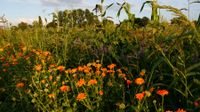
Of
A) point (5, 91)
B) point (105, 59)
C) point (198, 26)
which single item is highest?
point (198, 26)

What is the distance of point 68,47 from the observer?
561 centimetres

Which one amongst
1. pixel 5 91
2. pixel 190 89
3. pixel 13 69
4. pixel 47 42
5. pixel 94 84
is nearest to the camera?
pixel 190 89

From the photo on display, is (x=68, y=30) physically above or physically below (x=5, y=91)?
above

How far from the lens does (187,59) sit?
336cm

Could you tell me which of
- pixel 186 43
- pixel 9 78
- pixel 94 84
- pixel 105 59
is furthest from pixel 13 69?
pixel 186 43

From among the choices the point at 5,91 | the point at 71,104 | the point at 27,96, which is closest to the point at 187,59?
the point at 71,104

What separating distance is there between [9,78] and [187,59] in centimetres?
247

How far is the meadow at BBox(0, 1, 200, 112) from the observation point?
306 cm

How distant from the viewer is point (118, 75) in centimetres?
363

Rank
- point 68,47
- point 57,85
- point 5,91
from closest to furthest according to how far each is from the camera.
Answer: point 57,85 < point 5,91 < point 68,47

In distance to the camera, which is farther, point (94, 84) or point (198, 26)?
point (94, 84)

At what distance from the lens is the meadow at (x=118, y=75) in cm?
306

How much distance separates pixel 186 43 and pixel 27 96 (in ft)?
5.86

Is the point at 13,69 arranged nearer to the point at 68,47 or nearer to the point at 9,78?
the point at 9,78
